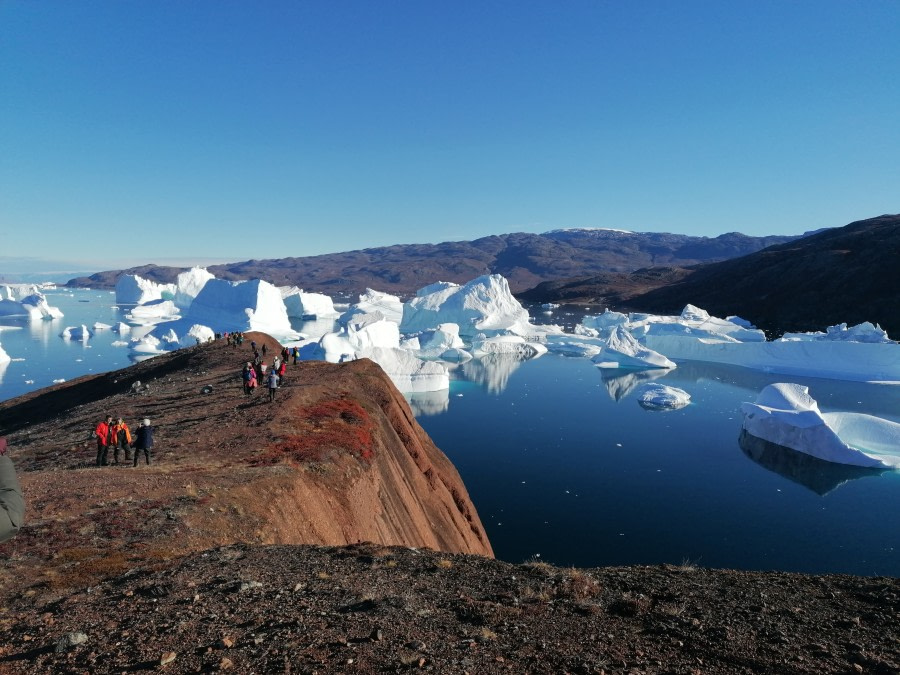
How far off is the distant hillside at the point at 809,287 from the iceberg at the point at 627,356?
118 feet

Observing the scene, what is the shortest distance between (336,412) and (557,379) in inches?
1151

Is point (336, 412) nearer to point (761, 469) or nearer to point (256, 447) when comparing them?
point (256, 447)

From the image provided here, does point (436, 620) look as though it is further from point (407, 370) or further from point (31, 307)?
point (31, 307)

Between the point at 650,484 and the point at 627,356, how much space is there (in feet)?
89.0

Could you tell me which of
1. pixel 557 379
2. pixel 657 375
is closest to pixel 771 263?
pixel 657 375

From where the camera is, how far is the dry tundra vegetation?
3838 millimetres

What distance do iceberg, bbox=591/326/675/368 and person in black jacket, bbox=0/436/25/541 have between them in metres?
45.4

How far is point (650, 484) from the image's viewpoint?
65.1ft

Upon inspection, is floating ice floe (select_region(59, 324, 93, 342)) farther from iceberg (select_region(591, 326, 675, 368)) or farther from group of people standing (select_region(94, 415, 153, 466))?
group of people standing (select_region(94, 415, 153, 466))

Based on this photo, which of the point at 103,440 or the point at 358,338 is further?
the point at 358,338

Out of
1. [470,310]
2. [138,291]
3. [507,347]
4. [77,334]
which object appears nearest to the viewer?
[507,347]

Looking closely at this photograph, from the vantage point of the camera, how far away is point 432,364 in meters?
34.9

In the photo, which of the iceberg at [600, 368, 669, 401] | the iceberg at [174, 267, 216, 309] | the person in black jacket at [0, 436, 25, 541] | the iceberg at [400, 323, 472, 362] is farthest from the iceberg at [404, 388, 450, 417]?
the iceberg at [174, 267, 216, 309]

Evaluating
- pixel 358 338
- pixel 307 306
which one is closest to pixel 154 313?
pixel 307 306
